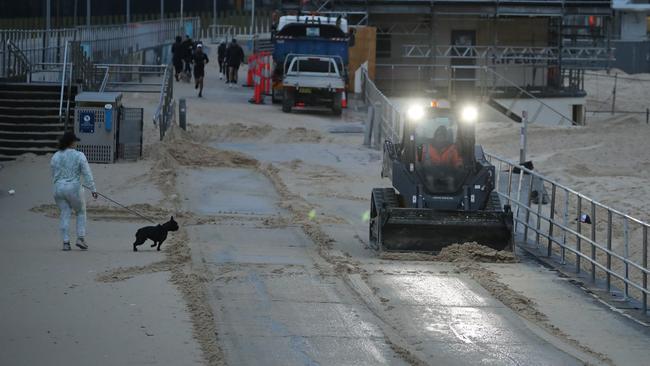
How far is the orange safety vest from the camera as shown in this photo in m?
17.5

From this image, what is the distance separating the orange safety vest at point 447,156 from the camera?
17.5m

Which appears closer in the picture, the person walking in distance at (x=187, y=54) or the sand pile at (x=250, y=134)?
the sand pile at (x=250, y=134)

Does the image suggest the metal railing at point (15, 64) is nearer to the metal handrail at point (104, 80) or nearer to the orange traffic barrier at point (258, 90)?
the metal handrail at point (104, 80)

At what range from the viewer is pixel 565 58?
159 feet

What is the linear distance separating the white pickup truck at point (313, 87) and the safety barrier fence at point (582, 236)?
1372 cm

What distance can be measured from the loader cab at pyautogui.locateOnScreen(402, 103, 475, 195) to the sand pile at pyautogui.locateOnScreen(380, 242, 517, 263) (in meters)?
1.13

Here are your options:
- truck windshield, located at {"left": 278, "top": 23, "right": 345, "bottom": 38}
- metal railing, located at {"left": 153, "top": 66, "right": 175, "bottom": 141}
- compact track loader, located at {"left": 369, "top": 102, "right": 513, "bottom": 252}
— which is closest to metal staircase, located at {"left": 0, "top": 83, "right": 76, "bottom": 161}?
metal railing, located at {"left": 153, "top": 66, "right": 175, "bottom": 141}

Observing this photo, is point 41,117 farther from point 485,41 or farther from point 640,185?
point 485,41

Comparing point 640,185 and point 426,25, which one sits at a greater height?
point 426,25

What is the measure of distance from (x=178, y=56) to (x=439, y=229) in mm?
29401

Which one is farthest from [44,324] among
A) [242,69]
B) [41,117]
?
[242,69]

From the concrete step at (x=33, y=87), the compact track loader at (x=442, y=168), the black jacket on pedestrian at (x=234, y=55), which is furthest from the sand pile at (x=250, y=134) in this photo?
the compact track loader at (x=442, y=168)

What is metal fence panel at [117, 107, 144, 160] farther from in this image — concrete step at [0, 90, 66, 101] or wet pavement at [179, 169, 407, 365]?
wet pavement at [179, 169, 407, 365]

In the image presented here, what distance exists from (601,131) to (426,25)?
14337mm
